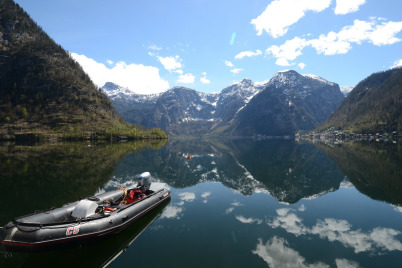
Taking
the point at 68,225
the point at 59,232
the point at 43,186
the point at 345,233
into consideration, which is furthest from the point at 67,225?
the point at 345,233

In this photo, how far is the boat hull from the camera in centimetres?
1184

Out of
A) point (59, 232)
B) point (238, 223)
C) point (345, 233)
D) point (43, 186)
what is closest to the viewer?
point (59, 232)

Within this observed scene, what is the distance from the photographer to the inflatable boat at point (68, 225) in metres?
11.9

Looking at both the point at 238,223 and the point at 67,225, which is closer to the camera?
the point at 67,225

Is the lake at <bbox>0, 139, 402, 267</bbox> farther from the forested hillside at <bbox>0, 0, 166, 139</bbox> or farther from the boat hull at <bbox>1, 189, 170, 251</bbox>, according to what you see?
the forested hillside at <bbox>0, 0, 166, 139</bbox>

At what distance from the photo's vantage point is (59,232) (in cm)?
1264

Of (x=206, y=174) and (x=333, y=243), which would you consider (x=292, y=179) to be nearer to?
(x=206, y=174)

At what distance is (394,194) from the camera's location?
2686cm

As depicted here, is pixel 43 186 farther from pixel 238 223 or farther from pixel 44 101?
pixel 44 101

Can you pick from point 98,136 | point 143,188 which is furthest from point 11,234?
point 98,136

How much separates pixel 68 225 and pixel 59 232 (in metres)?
0.58

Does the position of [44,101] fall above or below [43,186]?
above

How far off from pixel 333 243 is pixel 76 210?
1863cm

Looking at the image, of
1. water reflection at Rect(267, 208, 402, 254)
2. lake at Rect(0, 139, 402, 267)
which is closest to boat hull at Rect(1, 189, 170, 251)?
lake at Rect(0, 139, 402, 267)
